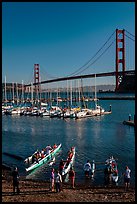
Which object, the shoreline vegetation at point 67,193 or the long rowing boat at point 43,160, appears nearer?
the shoreline vegetation at point 67,193

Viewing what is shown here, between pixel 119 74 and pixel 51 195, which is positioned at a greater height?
pixel 119 74

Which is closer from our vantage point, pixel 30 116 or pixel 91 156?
pixel 91 156

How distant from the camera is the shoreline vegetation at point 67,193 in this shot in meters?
8.05

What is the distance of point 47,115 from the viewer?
40.7 m

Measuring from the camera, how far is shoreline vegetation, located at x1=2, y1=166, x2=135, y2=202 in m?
8.05

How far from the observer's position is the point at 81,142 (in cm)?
2052

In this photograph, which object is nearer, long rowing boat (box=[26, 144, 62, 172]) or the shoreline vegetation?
the shoreline vegetation

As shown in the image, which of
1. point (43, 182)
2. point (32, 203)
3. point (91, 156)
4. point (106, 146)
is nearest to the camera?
point (32, 203)

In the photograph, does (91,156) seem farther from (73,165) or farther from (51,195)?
(51,195)

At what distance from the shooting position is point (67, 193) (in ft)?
28.5

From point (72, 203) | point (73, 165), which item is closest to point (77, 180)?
point (73, 165)

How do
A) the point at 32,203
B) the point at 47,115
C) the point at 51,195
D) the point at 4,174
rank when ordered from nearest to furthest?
the point at 32,203, the point at 51,195, the point at 4,174, the point at 47,115

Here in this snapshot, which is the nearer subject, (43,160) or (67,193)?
(67,193)

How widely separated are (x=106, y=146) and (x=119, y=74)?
129 ft
